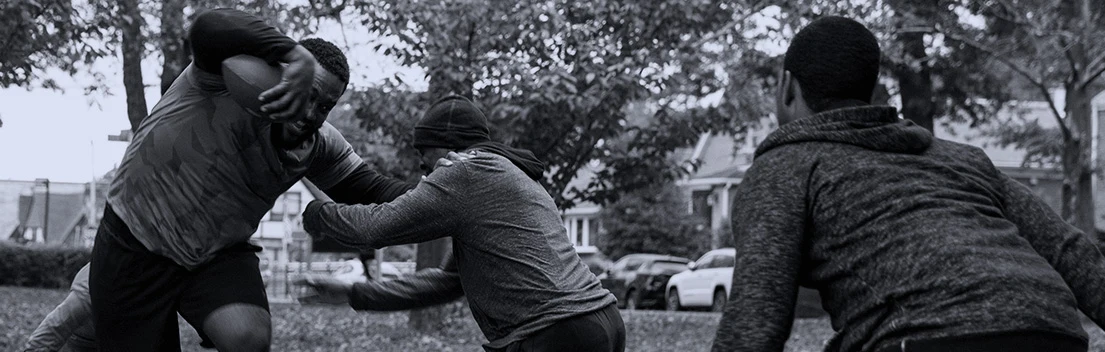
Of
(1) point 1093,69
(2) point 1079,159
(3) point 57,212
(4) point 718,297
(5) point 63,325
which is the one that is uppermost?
(5) point 63,325

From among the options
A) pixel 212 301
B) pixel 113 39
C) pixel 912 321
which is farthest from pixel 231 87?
pixel 113 39

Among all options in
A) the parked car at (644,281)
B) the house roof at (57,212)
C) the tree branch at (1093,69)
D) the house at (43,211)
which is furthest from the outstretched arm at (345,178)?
the house roof at (57,212)

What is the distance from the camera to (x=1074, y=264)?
3.05 m

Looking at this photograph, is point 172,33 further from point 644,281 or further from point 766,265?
point 644,281

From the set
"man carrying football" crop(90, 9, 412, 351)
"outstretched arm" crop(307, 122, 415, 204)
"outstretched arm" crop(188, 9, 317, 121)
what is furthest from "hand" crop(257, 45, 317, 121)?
"outstretched arm" crop(307, 122, 415, 204)

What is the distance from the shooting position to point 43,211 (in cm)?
4228

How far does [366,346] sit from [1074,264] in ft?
36.4

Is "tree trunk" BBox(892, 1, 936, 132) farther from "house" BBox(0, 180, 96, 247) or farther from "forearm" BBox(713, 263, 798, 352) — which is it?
"house" BBox(0, 180, 96, 247)

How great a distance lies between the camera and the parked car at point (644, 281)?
1368 inches

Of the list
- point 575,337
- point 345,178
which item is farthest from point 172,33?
point 575,337

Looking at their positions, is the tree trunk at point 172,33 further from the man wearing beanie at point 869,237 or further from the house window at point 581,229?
the house window at point 581,229

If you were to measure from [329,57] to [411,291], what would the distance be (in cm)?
94

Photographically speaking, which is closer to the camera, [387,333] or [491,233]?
[491,233]

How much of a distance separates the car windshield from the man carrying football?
3139 cm
